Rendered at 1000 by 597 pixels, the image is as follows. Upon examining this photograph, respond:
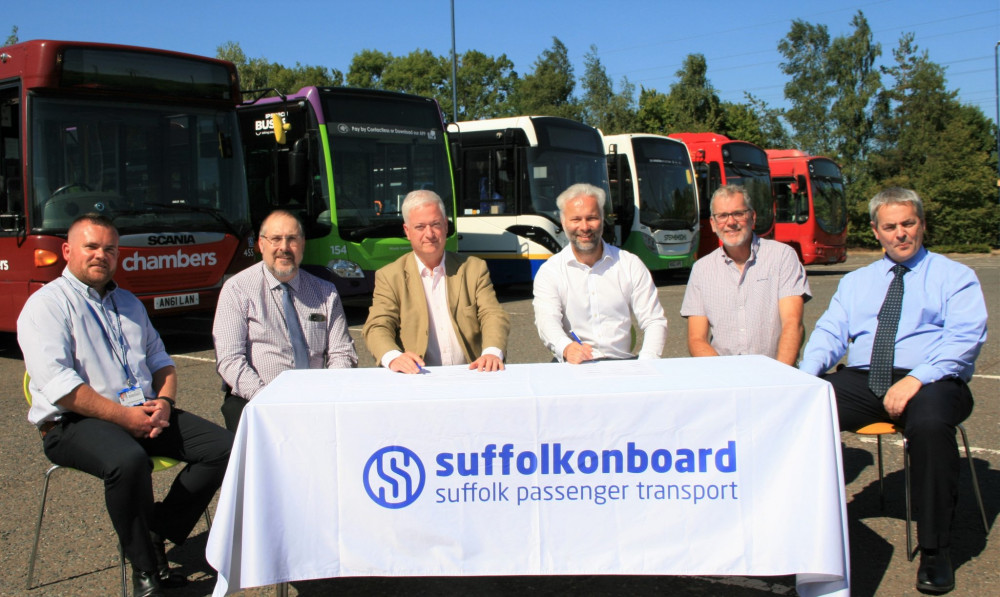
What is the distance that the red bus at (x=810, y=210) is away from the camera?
2150 centimetres

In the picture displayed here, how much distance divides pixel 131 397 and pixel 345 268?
7.32 meters

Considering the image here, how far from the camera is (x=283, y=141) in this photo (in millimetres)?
10750

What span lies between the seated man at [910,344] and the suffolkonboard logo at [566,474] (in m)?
1.03

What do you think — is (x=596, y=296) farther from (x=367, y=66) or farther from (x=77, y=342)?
(x=367, y=66)

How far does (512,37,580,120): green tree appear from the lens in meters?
58.6


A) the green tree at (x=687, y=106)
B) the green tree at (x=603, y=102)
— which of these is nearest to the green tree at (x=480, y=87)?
the green tree at (x=603, y=102)

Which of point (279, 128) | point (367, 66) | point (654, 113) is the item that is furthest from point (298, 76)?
point (279, 128)

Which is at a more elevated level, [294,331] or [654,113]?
[654,113]

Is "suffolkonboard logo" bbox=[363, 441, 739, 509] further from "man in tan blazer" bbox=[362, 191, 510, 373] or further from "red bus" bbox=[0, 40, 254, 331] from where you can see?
"red bus" bbox=[0, 40, 254, 331]

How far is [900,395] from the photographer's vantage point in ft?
12.3

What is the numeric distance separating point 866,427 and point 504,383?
176cm

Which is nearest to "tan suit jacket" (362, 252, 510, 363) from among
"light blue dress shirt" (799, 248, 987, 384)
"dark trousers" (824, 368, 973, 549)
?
"light blue dress shirt" (799, 248, 987, 384)

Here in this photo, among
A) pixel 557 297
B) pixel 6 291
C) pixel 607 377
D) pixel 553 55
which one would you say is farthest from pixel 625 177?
pixel 553 55

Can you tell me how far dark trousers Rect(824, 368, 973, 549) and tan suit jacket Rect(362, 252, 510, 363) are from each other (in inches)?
71.1
